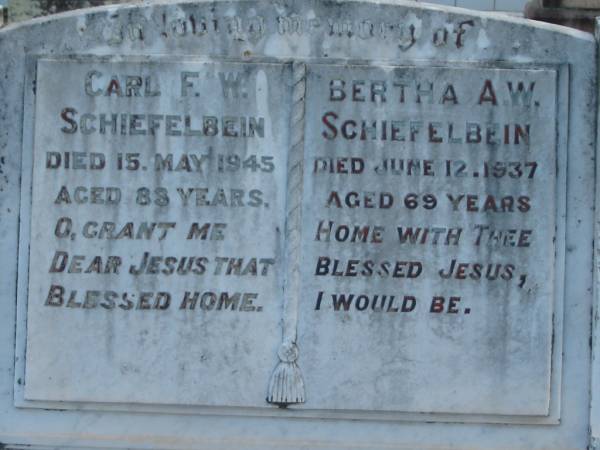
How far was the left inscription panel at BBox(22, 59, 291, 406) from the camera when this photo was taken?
5758mm

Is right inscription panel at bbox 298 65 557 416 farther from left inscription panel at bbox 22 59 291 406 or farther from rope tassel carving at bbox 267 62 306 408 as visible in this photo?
left inscription panel at bbox 22 59 291 406

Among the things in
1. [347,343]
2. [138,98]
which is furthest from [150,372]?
[138,98]

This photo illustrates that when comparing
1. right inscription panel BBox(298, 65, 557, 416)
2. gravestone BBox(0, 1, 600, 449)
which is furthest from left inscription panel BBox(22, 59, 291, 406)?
right inscription panel BBox(298, 65, 557, 416)

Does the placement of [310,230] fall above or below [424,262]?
above

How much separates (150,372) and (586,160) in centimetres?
243

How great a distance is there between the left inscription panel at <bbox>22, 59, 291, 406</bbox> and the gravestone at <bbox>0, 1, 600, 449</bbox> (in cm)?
1

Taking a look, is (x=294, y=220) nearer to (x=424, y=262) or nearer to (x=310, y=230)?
(x=310, y=230)

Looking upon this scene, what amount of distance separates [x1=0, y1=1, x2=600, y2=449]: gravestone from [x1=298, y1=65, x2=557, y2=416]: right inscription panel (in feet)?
0.04

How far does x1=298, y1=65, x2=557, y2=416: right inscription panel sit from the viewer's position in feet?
18.8

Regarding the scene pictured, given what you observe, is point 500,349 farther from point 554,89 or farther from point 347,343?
point 554,89

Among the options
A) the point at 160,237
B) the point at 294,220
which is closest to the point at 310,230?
the point at 294,220

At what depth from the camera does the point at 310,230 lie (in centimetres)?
575

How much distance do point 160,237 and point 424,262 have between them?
132 cm

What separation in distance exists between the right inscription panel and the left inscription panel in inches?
10.0
